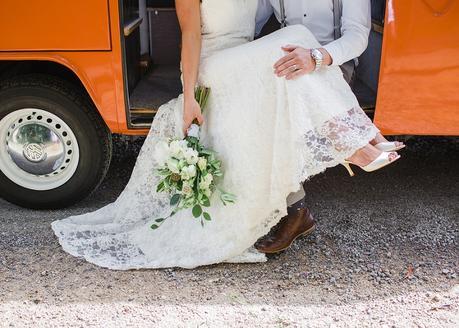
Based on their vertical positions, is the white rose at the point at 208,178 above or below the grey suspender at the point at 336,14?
below

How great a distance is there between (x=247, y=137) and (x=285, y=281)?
29.1 inches

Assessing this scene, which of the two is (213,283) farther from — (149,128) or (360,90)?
(360,90)

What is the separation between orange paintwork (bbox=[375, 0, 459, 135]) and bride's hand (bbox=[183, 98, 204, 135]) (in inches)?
40.3

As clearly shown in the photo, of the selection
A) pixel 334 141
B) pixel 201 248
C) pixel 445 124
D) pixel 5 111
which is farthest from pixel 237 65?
pixel 5 111

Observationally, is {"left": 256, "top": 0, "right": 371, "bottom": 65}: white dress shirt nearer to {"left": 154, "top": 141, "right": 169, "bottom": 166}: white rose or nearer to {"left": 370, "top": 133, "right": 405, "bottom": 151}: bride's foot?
{"left": 370, "top": 133, "right": 405, "bottom": 151}: bride's foot

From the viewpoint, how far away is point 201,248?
10.5 feet

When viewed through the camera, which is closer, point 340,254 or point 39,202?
point 340,254

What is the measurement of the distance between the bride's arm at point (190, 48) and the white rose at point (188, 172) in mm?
306

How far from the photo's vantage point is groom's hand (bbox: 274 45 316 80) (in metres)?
2.98

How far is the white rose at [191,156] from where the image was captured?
116 inches

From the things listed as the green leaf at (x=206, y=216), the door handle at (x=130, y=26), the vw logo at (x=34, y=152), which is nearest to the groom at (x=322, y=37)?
the green leaf at (x=206, y=216)

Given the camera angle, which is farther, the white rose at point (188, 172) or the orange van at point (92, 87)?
the orange van at point (92, 87)

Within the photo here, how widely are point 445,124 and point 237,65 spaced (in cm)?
123

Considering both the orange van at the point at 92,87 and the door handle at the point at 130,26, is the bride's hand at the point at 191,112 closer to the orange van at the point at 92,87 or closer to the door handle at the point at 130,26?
the orange van at the point at 92,87
